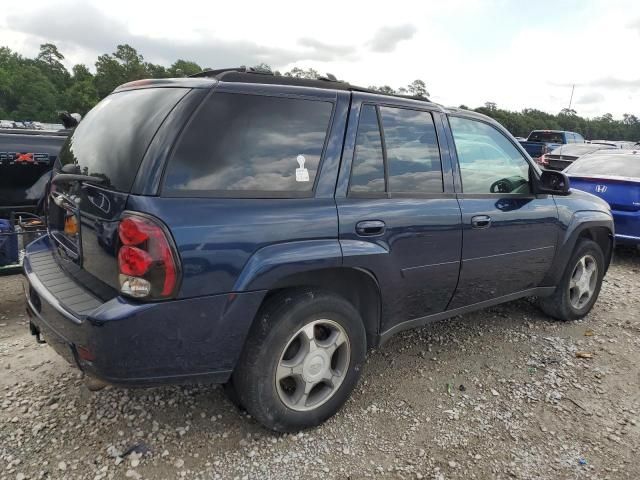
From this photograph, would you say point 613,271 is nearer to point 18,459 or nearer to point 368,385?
point 368,385

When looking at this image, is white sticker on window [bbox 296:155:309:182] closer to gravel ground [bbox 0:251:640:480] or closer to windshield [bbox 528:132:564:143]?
gravel ground [bbox 0:251:640:480]

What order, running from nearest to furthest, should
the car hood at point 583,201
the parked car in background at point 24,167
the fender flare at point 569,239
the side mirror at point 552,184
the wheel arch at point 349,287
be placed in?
the wheel arch at point 349,287, the side mirror at point 552,184, the fender flare at point 569,239, the car hood at point 583,201, the parked car in background at point 24,167

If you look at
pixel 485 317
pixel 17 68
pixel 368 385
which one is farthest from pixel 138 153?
pixel 17 68

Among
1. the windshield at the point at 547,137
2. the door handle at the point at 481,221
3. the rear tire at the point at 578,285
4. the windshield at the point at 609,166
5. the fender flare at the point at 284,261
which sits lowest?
the rear tire at the point at 578,285

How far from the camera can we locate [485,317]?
14.8ft

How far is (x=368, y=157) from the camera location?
2.81 metres

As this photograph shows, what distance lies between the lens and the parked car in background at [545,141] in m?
18.3

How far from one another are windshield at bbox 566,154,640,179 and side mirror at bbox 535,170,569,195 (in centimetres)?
383

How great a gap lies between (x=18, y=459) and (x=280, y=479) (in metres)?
1.30

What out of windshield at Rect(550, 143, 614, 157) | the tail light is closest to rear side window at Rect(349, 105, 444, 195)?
the tail light

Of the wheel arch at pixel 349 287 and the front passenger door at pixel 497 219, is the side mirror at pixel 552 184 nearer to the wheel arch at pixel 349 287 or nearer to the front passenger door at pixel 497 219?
Answer: the front passenger door at pixel 497 219

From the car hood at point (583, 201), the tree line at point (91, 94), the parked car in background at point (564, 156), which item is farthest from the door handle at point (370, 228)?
the tree line at point (91, 94)

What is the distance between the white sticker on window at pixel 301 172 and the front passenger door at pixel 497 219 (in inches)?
47.7

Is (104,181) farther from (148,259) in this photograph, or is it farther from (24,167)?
(24,167)
